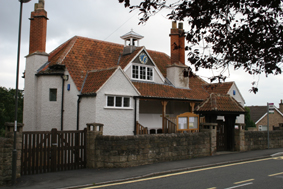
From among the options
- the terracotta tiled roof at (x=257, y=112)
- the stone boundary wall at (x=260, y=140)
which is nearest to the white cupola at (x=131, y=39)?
the stone boundary wall at (x=260, y=140)

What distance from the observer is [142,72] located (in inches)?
912

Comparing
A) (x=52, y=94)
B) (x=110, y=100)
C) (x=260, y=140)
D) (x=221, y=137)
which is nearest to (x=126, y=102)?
(x=110, y=100)

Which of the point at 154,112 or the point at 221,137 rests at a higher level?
the point at 154,112

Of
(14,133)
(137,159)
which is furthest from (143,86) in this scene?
(14,133)

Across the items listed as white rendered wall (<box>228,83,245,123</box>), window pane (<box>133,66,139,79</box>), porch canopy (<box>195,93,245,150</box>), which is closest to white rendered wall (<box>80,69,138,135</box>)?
window pane (<box>133,66,139,79</box>)

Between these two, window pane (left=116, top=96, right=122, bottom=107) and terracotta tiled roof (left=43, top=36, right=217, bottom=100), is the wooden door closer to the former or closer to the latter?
terracotta tiled roof (left=43, top=36, right=217, bottom=100)

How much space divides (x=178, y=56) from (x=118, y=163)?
14659 mm

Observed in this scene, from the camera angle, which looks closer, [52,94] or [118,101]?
[118,101]

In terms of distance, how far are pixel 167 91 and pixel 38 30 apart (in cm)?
996

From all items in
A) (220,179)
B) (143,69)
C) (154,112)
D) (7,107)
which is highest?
(143,69)

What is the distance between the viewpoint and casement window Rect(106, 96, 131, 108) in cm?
1880

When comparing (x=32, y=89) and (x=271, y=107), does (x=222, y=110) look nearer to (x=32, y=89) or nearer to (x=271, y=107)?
(x=271, y=107)

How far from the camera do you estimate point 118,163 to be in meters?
12.7

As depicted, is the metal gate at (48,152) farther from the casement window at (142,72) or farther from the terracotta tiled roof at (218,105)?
the casement window at (142,72)
